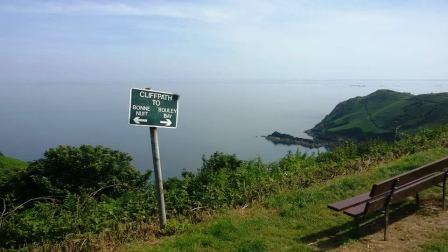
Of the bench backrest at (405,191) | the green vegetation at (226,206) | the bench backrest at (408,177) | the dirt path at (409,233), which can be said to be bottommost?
the dirt path at (409,233)

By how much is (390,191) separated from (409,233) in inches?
30.0

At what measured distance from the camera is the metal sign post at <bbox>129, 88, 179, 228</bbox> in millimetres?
6254

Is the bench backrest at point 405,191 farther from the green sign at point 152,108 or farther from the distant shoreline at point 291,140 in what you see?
the distant shoreline at point 291,140

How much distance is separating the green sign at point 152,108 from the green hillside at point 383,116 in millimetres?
101096

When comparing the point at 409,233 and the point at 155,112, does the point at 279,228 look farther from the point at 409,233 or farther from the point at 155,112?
the point at 155,112

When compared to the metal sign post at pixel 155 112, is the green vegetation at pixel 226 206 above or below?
below

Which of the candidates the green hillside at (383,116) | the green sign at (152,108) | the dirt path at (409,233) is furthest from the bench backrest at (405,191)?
the green hillside at (383,116)

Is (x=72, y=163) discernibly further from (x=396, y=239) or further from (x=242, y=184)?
(x=396, y=239)

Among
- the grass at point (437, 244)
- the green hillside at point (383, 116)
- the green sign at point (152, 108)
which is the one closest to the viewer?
the grass at point (437, 244)

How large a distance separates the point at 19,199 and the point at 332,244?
18489mm

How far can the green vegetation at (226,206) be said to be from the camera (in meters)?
6.54

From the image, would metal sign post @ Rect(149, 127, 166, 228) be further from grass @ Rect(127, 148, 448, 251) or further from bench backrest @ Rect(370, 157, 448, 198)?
bench backrest @ Rect(370, 157, 448, 198)

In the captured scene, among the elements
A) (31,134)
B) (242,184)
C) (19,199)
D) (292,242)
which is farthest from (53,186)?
(31,134)

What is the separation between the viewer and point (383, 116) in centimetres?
13388
